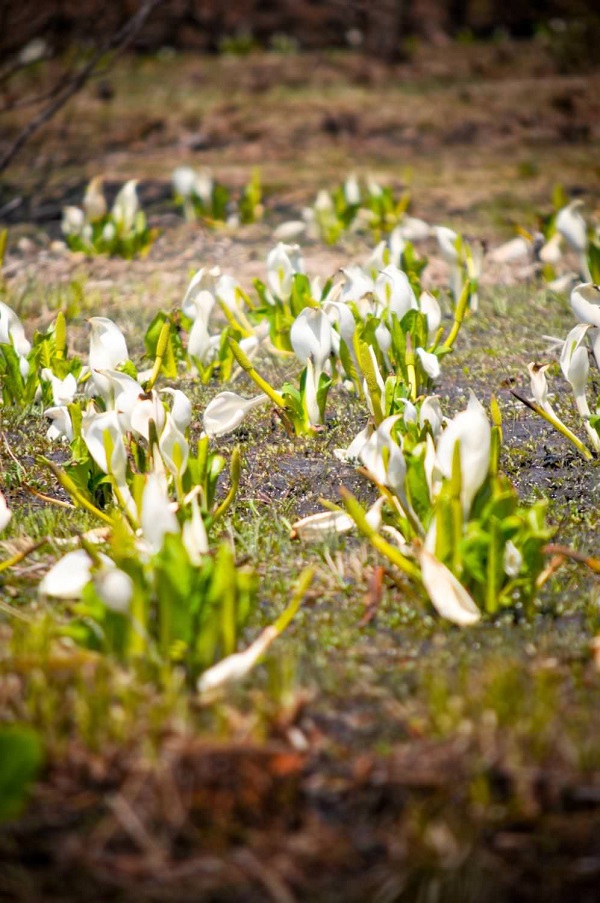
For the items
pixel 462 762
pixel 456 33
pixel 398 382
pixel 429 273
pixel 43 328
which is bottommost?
pixel 456 33

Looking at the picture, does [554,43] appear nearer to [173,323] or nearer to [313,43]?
[313,43]

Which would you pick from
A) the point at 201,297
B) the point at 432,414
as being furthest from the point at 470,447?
the point at 201,297

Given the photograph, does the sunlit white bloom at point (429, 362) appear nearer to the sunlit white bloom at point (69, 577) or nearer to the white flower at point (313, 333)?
the white flower at point (313, 333)

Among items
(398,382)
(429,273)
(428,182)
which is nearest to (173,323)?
(398,382)

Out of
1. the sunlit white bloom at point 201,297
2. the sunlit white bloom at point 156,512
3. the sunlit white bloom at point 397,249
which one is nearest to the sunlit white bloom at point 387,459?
the sunlit white bloom at point 156,512

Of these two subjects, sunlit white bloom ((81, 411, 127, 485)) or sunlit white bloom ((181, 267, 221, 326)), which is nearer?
sunlit white bloom ((81, 411, 127, 485))

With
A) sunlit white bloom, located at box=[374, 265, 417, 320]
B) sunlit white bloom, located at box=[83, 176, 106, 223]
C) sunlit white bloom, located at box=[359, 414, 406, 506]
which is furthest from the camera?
sunlit white bloom, located at box=[83, 176, 106, 223]

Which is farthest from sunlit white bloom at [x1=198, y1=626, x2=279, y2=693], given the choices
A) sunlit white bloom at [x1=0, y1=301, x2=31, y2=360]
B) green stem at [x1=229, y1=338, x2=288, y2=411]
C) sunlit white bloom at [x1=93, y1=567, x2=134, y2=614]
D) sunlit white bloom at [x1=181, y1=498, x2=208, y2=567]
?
sunlit white bloom at [x1=0, y1=301, x2=31, y2=360]

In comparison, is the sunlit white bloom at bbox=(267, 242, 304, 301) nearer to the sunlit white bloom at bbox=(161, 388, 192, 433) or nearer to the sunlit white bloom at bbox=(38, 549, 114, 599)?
the sunlit white bloom at bbox=(161, 388, 192, 433)
